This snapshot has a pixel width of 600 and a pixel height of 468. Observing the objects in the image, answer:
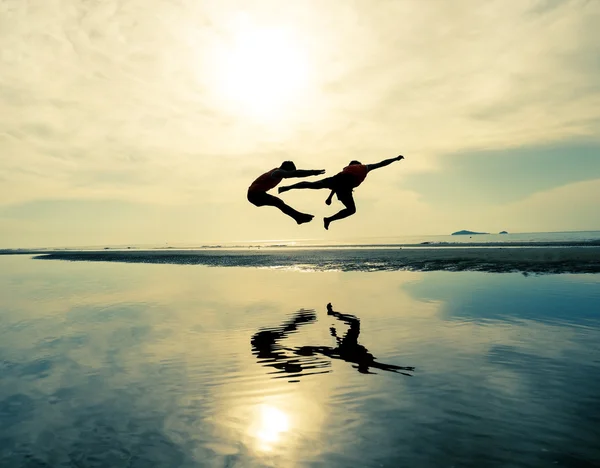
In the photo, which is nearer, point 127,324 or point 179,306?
point 127,324

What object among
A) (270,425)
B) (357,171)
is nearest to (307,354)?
(270,425)

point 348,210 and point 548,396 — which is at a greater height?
point 348,210

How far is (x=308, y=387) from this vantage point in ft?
28.2

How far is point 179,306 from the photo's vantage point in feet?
68.0

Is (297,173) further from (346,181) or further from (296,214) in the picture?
(296,214)

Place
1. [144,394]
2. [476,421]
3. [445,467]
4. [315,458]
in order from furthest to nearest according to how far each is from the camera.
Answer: [144,394] → [476,421] → [315,458] → [445,467]

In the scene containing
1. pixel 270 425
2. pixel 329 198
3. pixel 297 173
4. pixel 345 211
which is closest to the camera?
pixel 270 425

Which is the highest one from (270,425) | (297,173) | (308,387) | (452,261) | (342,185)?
(297,173)

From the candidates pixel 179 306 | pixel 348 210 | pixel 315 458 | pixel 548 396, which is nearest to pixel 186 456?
pixel 315 458

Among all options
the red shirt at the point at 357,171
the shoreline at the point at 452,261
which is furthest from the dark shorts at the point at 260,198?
the shoreline at the point at 452,261

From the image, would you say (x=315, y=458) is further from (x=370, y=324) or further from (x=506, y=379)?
(x=370, y=324)

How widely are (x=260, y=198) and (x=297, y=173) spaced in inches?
59.4

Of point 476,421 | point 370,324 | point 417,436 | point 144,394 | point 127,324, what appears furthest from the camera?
point 127,324

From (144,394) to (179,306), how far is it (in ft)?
41.0
